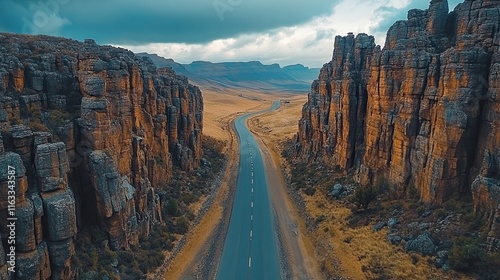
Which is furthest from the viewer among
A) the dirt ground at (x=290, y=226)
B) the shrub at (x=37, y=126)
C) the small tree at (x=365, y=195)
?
the small tree at (x=365, y=195)

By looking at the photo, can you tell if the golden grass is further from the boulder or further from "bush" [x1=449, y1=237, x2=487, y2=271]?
"bush" [x1=449, y1=237, x2=487, y2=271]

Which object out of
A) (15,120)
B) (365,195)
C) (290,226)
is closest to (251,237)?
(290,226)

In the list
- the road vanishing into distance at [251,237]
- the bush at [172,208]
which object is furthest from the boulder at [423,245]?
the bush at [172,208]

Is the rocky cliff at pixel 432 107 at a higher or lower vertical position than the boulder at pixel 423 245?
higher

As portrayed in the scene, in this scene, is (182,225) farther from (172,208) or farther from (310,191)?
(310,191)

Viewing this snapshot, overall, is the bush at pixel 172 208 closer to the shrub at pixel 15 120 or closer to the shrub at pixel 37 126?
the shrub at pixel 37 126

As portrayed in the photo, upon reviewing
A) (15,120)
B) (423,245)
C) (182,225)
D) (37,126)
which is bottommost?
(182,225)

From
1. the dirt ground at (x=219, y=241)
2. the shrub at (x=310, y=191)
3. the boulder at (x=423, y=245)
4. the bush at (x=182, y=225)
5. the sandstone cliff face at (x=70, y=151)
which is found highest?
the sandstone cliff face at (x=70, y=151)
